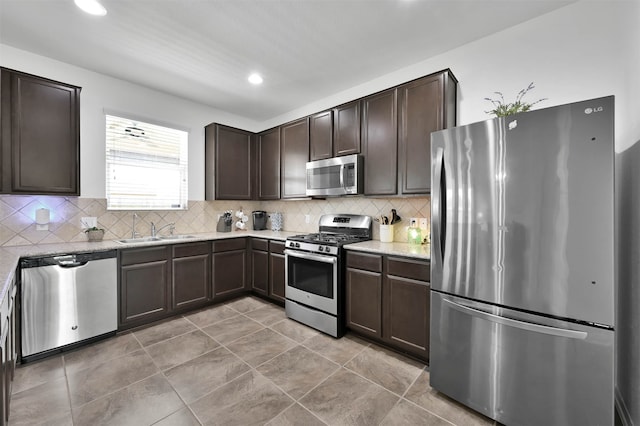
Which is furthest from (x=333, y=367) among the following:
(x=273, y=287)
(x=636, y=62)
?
(x=636, y=62)

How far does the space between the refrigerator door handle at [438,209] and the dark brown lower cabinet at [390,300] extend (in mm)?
326

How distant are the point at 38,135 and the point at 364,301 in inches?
133

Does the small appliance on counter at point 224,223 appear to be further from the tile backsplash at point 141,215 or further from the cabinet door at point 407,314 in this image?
the cabinet door at point 407,314

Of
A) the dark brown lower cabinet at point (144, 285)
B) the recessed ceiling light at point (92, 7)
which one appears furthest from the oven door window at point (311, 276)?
the recessed ceiling light at point (92, 7)

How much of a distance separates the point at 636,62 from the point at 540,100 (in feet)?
1.90

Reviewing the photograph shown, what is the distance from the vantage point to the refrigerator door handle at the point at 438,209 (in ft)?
5.84

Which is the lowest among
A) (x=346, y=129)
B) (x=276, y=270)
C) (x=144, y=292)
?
(x=144, y=292)

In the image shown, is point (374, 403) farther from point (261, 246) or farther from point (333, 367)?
point (261, 246)

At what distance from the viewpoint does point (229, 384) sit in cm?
193

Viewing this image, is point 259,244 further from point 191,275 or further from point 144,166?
point 144,166

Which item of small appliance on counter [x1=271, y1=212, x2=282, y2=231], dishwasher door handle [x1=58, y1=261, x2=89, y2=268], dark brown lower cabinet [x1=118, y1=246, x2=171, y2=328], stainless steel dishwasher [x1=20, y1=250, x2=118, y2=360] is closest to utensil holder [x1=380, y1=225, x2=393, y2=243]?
small appliance on counter [x1=271, y1=212, x2=282, y2=231]

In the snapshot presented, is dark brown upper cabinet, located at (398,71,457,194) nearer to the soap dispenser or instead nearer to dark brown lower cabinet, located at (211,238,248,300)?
the soap dispenser

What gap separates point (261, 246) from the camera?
362cm

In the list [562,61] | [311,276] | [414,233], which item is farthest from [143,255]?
[562,61]
